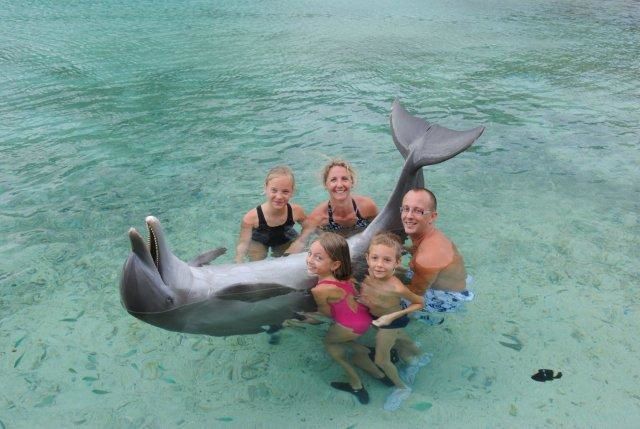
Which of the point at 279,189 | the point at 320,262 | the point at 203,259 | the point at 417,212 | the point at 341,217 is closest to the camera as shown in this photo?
the point at 320,262

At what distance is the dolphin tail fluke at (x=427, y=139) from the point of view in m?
5.00

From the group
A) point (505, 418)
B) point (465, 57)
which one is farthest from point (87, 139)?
point (465, 57)

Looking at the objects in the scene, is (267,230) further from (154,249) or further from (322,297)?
(154,249)

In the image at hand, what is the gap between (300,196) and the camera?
7.01m

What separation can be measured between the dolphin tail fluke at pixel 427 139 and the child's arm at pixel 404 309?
4.66 feet

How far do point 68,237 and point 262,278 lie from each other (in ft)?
9.22

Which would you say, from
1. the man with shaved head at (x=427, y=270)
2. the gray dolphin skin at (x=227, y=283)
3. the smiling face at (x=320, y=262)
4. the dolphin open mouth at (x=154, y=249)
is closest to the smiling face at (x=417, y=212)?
Answer: the man with shaved head at (x=427, y=270)

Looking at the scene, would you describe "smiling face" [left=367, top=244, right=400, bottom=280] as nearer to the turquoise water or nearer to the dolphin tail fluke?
the turquoise water

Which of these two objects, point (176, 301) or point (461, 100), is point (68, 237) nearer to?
point (176, 301)

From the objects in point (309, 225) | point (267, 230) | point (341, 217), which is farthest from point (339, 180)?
point (267, 230)

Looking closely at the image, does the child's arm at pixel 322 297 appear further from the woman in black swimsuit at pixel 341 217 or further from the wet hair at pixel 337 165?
the wet hair at pixel 337 165

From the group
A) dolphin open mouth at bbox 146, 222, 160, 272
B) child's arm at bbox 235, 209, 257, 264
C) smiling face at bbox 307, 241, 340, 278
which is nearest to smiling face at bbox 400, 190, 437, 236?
smiling face at bbox 307, 241, 340, 278

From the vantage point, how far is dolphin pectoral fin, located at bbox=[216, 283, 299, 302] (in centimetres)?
414

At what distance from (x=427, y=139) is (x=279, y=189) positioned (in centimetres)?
152
